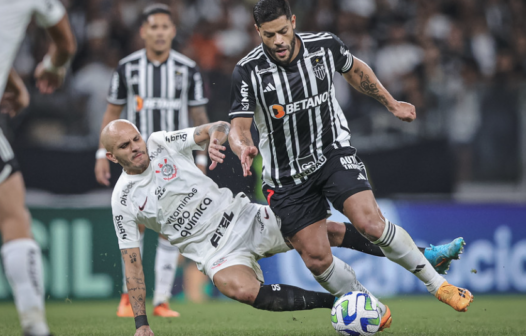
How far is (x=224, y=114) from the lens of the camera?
923 cm

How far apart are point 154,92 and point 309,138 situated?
7.78 ft

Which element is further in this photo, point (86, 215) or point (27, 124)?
point (27, 124)

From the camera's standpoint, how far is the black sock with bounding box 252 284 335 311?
4.98 m

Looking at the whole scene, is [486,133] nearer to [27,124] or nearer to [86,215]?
[86,215]

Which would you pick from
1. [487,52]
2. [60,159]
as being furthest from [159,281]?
[487,52]

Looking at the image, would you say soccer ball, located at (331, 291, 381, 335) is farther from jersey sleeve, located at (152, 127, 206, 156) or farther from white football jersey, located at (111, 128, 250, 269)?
jersey sleeve, located at (152, 127, 206, 156)

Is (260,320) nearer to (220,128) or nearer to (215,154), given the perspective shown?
(220,128)

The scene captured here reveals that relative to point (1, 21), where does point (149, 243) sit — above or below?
below

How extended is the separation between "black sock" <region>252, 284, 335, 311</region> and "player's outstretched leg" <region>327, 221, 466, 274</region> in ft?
1.82

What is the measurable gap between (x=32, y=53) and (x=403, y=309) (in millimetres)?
7330

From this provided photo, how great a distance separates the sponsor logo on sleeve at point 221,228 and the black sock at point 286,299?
1.75 ft

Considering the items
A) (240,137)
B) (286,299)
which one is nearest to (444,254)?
(286,299)

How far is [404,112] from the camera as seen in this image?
5184 mm

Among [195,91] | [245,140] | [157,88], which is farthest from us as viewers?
[195,91]
